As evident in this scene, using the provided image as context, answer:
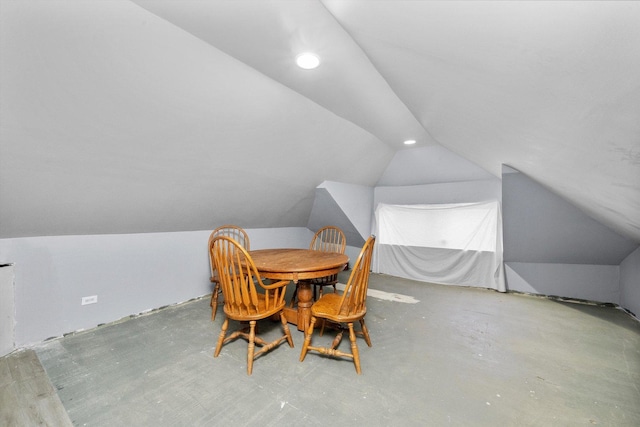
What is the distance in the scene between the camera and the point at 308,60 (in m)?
1.79

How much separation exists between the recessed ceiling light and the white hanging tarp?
10.4 feet

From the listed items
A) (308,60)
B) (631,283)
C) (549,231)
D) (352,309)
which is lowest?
(352,309)

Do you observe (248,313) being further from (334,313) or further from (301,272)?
(334,313)

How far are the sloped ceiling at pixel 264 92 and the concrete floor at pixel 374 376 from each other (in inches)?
45.6

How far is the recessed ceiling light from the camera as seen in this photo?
5.70 feet

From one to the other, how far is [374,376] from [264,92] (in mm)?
2337

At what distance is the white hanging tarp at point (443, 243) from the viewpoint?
3.77m

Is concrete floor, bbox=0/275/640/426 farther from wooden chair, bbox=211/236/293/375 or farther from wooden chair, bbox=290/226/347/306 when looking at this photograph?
wooden chair, bbox=290/226/347/306

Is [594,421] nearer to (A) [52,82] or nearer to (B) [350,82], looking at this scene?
(B) [350,82]

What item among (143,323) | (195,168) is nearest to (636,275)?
(195,168)

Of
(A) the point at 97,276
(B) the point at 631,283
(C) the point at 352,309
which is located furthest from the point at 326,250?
(B) the point at 631,283

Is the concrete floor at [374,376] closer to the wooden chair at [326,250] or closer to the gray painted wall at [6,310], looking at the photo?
the gray painted wall at [6,310]

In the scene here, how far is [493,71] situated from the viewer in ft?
3.86

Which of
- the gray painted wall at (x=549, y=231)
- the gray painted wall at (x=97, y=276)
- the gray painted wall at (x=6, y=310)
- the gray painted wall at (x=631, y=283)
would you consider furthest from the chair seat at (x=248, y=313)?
the gray painted wall at (x=631, y=283)
